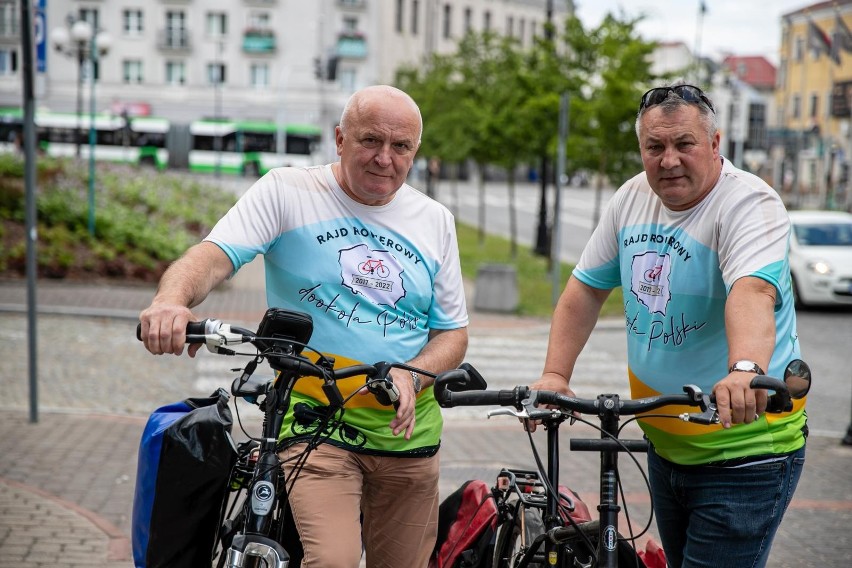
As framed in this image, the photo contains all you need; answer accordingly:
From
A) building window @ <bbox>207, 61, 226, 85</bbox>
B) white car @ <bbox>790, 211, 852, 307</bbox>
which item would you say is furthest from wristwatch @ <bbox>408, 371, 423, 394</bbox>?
building window @ <bbox>207, 61, 226, 85</bbox>

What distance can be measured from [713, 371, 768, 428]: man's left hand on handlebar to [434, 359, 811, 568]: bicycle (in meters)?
0.03

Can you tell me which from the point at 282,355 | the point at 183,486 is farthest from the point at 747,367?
the point at 183,486

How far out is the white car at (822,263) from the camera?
18219mm

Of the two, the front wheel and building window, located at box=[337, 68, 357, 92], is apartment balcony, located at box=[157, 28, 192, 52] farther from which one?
the front wheel

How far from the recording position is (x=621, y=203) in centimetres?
348

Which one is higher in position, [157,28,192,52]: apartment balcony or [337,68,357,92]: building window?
[157,28,192,52]: apartment balcony

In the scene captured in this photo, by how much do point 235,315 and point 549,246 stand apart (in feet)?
39.4

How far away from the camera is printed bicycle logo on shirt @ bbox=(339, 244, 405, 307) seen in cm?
346

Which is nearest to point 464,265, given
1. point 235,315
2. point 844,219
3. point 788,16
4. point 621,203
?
point 844,219

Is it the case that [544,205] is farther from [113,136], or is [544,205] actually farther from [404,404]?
[113,136]

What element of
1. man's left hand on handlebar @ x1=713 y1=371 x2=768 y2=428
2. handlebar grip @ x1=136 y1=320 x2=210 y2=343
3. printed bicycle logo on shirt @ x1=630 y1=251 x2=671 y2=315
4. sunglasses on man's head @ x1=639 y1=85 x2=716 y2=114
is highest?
sunglasses on man's head @ x1=639 y1=85 x2=716 y2=114

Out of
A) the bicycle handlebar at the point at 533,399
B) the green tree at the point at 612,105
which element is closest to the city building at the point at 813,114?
the green tree at the point at 612,105

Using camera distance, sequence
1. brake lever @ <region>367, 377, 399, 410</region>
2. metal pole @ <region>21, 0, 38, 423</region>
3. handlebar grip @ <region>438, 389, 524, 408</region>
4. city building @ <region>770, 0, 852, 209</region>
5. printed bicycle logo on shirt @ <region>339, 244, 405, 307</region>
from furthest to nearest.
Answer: city building @ <region>770, 0, 852, 209</region> → metal pole @ <region>21, 0, 38, 423</region> → printed bicycle logo on shirt @ <region>339, 244, 405, 307</region> → brake lever @ <region>367, 377, 399, 410</region> → handlebar grip @ <region>438, 389, 524, 408</region>

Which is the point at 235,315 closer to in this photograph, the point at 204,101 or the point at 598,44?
the point at 598,44
